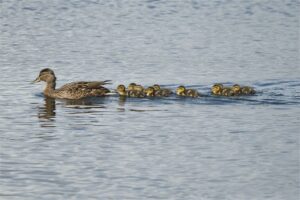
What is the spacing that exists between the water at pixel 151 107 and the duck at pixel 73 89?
254 mm

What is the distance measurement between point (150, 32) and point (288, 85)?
6266 mm

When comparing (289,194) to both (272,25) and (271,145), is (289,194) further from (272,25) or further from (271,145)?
(272,25)

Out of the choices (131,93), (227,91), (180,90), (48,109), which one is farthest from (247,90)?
(48,109)

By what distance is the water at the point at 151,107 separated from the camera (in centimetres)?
1170

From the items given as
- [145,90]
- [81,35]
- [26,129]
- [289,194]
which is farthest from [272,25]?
[289,194]

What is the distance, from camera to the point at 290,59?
68.5ft

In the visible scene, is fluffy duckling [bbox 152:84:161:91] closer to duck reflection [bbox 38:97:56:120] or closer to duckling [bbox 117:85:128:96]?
duckling [bbox 117:85:128:96]

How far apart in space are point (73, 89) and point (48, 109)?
3.48ft

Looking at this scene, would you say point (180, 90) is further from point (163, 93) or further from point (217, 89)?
point (217, 89)

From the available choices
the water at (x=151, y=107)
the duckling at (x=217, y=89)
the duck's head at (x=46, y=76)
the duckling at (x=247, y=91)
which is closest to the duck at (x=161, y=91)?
the water at (x=151, y=107)

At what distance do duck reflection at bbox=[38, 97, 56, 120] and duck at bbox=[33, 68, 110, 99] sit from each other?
0.21m

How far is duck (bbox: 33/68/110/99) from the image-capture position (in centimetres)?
1736

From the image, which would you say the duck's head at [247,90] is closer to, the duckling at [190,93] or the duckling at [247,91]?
the duckling at [247,91]

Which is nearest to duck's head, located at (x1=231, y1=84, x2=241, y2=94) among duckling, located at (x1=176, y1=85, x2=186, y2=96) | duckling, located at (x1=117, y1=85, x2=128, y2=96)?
duckling, located at (x1=176, y1=85, x2=186, y2=96)
